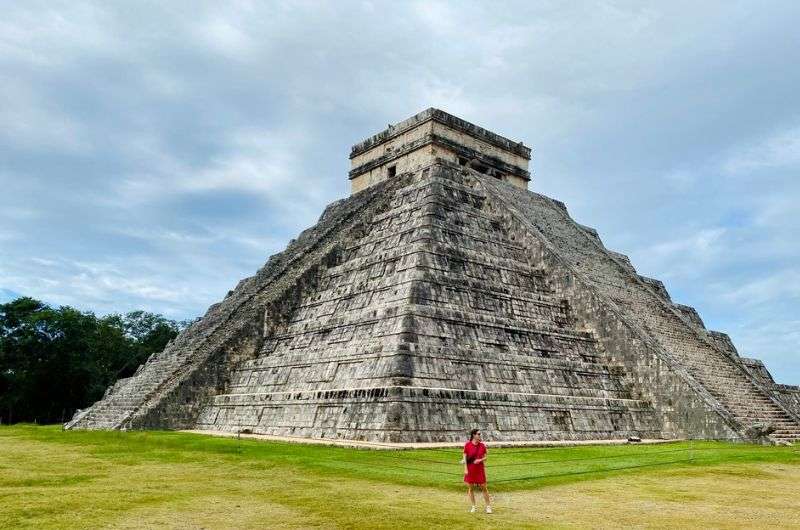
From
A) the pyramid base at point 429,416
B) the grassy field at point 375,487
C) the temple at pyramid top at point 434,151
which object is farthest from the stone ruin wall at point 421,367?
the temple at pyramid top at point 434,151

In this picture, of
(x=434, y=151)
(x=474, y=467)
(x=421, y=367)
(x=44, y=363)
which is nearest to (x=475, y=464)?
(x=474, y=467)

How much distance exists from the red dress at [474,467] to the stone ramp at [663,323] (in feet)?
38.1

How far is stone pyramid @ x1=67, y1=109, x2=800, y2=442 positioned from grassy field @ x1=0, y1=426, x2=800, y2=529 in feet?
6.13

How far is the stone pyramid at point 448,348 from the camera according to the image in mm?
15867

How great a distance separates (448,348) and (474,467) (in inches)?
318

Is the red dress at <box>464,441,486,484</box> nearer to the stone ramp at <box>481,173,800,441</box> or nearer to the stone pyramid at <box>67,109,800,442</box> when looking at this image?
the stone pyramid at <box>67,109,800,442</box>

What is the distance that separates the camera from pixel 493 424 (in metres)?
15.5

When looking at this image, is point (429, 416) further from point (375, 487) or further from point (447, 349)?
point (375, 487)

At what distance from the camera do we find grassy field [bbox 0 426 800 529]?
7410 mm

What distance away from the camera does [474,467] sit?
8.30 metres

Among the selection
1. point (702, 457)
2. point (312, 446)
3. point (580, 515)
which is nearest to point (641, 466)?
point (702, 457)

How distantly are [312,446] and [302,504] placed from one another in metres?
6.18

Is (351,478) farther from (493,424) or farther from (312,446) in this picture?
(493,424)

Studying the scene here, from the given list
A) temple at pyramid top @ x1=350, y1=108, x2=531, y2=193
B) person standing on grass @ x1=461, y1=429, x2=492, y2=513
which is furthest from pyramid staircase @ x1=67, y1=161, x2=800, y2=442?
person standing on grass @ x1=461, y1=429, x2=492, y2=513
